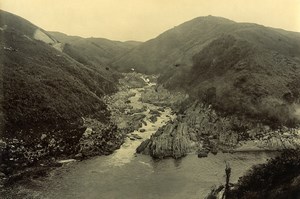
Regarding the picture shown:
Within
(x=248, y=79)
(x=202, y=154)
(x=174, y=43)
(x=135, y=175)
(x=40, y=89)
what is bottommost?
(x=135, y=175)

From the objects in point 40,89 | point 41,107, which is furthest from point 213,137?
point 40,89

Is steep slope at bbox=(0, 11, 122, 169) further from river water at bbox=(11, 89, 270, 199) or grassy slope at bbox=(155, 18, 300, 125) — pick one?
grassy slope at bbox=(155, 18, 300, 125)

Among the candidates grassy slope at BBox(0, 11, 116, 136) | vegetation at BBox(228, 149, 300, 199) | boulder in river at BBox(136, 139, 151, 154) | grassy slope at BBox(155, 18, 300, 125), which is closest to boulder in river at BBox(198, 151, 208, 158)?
boulder in river at BBox(136, 139, 151, 154)

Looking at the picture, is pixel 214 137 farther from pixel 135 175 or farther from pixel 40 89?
pixel 40 89

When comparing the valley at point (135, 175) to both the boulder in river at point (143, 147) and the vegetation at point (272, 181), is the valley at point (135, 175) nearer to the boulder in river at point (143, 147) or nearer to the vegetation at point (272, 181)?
the boulder in river at point (143, 147)

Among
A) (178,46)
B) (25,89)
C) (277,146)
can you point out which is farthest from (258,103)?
(178,46)

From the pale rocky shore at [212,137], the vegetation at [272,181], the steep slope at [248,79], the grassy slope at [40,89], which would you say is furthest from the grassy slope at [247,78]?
the grassy slope at [40,89]
